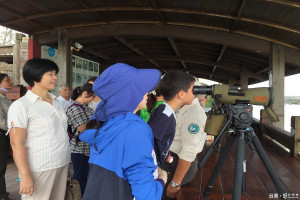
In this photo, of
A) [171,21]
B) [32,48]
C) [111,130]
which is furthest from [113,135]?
[32,48]

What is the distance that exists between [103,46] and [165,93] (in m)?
6.89

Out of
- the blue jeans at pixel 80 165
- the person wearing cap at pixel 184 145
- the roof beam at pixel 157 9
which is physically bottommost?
the blue jeans at pixel 80 165

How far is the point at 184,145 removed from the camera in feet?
4.87

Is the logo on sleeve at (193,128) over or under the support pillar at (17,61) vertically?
under

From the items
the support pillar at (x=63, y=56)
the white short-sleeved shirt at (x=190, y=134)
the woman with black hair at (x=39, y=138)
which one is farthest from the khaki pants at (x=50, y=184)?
the support pillar at (x=63, y=56)

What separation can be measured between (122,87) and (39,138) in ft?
2.96

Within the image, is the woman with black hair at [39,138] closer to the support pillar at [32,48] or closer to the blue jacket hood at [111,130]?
the blue jacket hood at [111,130]

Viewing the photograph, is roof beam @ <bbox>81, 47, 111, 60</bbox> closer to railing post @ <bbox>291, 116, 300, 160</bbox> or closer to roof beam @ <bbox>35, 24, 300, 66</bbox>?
roof beam @ <bbox>35, 24, 300, 66</bbox>

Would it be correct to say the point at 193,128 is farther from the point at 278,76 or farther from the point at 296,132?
the point at 278,76

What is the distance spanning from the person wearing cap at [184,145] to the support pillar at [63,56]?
482 cm

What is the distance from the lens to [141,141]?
85 cm

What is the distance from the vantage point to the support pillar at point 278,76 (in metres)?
5.19

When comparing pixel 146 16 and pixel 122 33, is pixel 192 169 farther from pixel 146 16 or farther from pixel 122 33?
pixel 122 33

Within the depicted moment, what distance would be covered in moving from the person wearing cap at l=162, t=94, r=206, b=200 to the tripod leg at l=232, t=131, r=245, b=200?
347 mm
